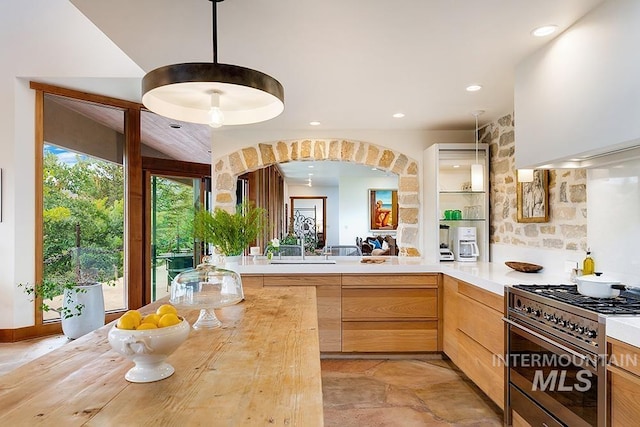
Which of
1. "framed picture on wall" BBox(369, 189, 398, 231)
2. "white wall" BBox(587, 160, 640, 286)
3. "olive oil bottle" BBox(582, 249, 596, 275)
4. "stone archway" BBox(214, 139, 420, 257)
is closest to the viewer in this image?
"white wall" BBox(587, 160, 640, 286)

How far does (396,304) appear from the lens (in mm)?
3738

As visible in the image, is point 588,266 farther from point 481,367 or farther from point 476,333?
point 481,367

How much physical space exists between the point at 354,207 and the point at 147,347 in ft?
29.0

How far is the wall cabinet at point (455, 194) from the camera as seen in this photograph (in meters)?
4.07

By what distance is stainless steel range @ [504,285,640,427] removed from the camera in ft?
5.54

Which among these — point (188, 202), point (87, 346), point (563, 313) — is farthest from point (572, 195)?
point (188, 202)

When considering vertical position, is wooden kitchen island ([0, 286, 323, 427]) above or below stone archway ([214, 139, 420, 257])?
below

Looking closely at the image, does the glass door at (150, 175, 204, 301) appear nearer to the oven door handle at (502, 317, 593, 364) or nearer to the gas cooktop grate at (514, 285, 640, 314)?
the oven door handle at (502, 317, 593, 364)

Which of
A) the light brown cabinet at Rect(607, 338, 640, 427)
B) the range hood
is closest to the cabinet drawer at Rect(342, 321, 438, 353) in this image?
the range hood

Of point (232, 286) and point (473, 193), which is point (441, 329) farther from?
point (232, 286)

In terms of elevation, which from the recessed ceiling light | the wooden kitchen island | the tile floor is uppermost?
the recessed ceiling light

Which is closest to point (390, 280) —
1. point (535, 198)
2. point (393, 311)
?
point (393, 311)

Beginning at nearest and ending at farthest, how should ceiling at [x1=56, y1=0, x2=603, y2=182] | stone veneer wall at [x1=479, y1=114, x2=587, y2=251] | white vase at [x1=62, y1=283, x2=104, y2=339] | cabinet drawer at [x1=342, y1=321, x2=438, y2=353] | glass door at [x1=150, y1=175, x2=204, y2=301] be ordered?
ceiling at [x1=56, y1=0, x2=603, y2=182], stone veneer wall at [x1=479, y1=114, x2=587, y2=251], cabinet drawer at [x1=342, y1=321, x2=438, y2=353], white vase at [x1=62, y1=283, x2=104, y2=339], glass door at [x1=150, y1=175, x2=204, y2=301]

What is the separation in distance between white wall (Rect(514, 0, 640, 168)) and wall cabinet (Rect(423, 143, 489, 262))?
1.51m
